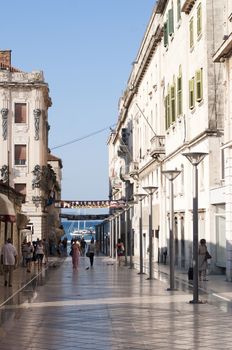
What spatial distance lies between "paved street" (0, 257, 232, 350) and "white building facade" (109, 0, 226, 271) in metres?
8.86

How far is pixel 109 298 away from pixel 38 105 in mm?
55740

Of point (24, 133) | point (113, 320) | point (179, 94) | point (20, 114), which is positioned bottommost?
point (113, 320)

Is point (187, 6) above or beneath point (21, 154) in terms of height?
above

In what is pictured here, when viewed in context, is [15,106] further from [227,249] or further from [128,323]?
[128,323]

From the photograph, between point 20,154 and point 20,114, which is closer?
point 20,154

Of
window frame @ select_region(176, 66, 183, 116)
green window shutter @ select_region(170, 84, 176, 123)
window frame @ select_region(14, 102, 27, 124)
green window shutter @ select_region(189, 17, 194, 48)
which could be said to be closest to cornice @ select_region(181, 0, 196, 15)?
green window shutter @ select_region(189, 17, 194, 48)

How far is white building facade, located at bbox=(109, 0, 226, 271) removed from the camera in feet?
115

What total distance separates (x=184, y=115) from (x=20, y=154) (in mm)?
39693

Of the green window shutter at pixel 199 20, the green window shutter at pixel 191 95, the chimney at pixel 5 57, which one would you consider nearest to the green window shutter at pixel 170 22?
the green window shutter at pixel 191 95

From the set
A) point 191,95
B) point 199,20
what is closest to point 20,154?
point 191,95

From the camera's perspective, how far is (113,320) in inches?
698

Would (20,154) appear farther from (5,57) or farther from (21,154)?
(5,57)

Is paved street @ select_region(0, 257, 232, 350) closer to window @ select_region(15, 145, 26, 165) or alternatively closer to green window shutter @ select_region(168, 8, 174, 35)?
green window shutter @ select_region(168, 8, 174, 35)

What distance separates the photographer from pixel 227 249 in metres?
31.2
